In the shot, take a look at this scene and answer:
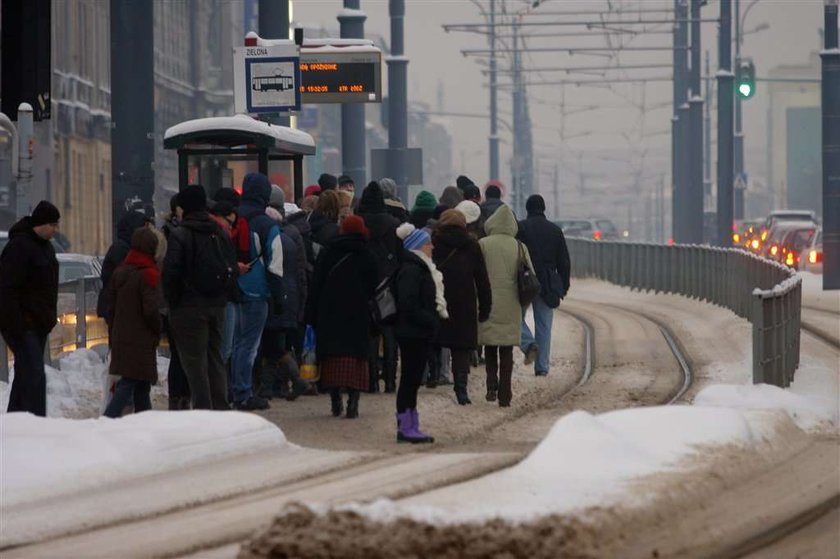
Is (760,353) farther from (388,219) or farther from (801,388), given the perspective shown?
(388,219)

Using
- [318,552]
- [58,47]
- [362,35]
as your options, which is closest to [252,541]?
[318,552]

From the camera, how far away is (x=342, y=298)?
1505 centimetres

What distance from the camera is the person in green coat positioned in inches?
665

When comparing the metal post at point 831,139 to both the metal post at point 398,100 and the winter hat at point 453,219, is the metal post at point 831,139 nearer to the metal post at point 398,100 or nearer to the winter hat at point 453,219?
the metal post at point 398,100

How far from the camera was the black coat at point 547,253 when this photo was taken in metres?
19.8

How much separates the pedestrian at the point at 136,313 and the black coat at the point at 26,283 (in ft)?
1.49

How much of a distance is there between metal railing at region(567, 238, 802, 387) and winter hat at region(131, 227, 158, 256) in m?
5.23

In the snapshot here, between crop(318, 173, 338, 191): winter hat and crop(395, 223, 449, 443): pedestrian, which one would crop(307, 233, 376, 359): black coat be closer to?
crop(395, 223, 449, 443): pedestrian

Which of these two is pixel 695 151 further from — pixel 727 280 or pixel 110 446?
pixel 110 446

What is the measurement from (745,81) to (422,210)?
103 ft

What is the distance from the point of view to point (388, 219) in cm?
1722

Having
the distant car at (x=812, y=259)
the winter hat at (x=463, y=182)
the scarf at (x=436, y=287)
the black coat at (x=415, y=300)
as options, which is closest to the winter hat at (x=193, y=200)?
the black coat at (x=415, y=300)

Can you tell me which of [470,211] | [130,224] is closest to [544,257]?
[470,211]

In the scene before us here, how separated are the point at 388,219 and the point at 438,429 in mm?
2643
